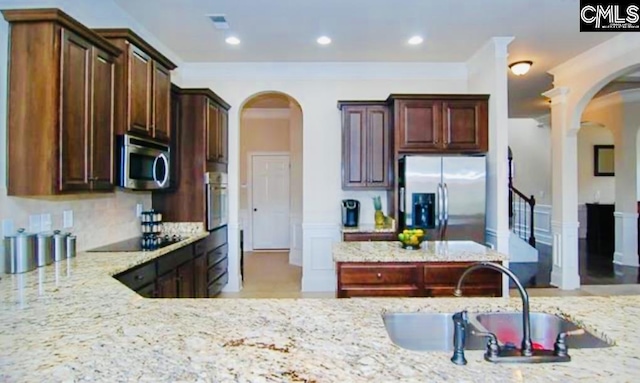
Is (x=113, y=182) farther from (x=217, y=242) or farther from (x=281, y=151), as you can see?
(x=281, y=151)

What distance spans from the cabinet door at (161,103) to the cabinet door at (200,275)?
4.07 feet

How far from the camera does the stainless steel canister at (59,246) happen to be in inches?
104

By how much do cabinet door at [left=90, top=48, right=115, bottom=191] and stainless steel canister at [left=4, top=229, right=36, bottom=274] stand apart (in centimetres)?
54

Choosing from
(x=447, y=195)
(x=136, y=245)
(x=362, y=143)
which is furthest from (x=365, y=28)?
(x=136, y=245)

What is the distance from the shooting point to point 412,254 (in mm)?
2941

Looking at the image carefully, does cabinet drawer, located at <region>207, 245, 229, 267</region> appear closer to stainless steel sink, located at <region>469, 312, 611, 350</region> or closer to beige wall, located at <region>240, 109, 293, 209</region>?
stainless steel sink, located at <region>469, 312, 611, 350</region>

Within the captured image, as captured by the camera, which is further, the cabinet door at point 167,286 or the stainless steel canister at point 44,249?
the cabinet door at point 167,286

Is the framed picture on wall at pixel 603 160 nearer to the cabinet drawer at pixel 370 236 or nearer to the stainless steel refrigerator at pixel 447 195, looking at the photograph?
the stainless steel refrigerator at pixel 447 195

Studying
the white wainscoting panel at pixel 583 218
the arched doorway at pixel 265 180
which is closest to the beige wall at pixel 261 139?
the arched doorway at pixel 265 180

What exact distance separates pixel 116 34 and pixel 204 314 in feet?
8.28

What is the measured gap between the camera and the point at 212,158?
4.64 m

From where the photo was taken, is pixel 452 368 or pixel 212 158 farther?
pixel 212 158

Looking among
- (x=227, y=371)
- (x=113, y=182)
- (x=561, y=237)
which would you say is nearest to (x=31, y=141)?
(x=113, y=182)

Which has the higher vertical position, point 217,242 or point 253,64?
point 253,64
